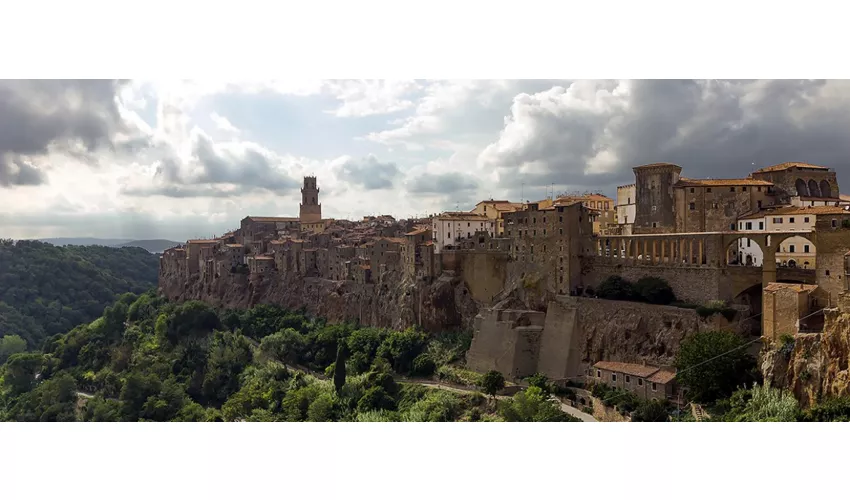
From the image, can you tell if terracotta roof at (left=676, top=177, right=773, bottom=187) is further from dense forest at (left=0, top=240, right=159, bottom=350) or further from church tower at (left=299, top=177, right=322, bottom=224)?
dense forest at (left=0, top=240, right=159, bottom=350)

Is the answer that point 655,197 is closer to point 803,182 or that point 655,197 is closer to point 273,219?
point 803,182

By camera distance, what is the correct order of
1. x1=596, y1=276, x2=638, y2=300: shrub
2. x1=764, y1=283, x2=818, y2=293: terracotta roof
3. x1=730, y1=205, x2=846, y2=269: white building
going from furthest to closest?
x1=596, y1=276, x2=638, y2=300: shrub, x1=730, y1=205, x2=846, y2=269: white building, x1=764, y1=283, x2=818, y2=293: terracotta roof

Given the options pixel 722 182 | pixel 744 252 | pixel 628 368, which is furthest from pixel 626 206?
pixel 628 368

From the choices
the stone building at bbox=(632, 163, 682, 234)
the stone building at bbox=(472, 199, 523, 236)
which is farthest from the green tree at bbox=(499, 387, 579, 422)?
the stone building at bbox=(472, 199, 523, 236)

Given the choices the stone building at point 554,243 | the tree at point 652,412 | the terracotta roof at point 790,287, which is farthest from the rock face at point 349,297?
the terracotta roof at point 790,287

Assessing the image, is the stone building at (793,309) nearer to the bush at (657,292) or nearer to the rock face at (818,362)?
the rock face at (818,362)

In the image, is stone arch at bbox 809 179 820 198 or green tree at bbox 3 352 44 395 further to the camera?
green tree at bbox 3 352 44 395
